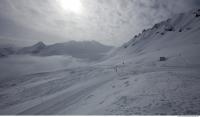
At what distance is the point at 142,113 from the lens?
19.9 feet

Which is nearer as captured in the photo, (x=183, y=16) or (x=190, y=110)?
(x=190, y=110)

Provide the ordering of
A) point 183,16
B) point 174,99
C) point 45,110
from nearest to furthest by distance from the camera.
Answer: point 174,99, point 45,110, point 183,16

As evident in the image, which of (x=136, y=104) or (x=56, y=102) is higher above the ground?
(x=136, y=104)

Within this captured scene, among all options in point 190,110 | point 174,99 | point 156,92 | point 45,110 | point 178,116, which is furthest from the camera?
point 45,110

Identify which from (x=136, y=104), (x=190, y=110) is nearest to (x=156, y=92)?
(x=136, y=104)

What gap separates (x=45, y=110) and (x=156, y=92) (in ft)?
34.5

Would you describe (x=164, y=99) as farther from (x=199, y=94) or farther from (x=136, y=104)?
(x=199, y=94)

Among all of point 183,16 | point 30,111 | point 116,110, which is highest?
point 183,16

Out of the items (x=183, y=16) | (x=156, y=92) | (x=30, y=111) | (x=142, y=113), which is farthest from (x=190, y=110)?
(x=183, y=16)

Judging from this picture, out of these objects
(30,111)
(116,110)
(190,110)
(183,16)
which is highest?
(183,16)

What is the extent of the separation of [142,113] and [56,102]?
33.2ft

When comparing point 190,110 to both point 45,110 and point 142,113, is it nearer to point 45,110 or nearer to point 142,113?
point 142,113

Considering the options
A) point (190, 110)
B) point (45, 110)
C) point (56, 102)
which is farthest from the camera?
point (56, 102)

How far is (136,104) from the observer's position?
7.20m
